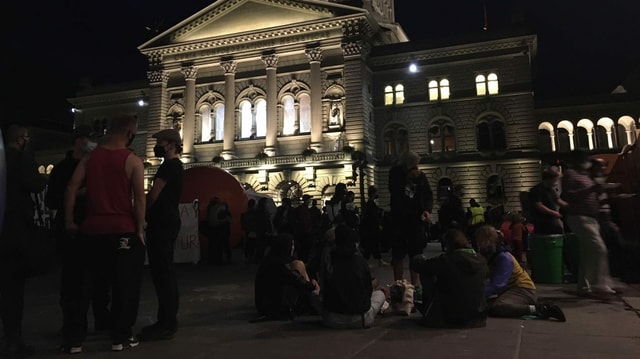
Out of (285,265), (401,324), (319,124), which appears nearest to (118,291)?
(285,265)

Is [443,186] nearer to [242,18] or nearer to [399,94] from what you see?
[399,94]

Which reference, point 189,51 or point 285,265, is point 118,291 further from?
point 189,51

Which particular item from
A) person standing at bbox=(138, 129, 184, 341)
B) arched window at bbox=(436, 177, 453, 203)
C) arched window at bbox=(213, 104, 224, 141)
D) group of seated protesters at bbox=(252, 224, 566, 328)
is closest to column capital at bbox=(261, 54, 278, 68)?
arched window at bbox=(213, 104, 224, 141)

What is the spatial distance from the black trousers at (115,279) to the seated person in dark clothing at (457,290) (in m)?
2.92

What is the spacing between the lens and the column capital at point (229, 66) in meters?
36.7

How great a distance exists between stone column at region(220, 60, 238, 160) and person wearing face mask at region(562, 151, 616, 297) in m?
30.8

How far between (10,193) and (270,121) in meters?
31.1

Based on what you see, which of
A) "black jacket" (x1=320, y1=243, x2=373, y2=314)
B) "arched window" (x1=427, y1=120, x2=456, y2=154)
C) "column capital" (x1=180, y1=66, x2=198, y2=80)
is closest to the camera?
"black jacket" (x1=320, y1=243, x2=373, y2=314)

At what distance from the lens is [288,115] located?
36000 millimetres

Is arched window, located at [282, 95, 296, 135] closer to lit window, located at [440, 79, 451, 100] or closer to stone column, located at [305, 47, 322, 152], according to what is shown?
stone column, located at [305, 47, 322, 152]

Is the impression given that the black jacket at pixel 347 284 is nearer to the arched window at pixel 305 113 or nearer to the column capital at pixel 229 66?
the arched window at pixel 305 113

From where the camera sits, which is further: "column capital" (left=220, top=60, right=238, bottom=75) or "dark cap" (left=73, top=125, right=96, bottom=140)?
"column capital" (left=220, top=60, right=238, bottom=75)

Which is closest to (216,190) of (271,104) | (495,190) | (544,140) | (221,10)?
(271,104)

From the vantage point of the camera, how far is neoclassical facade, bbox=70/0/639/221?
3275 cm
